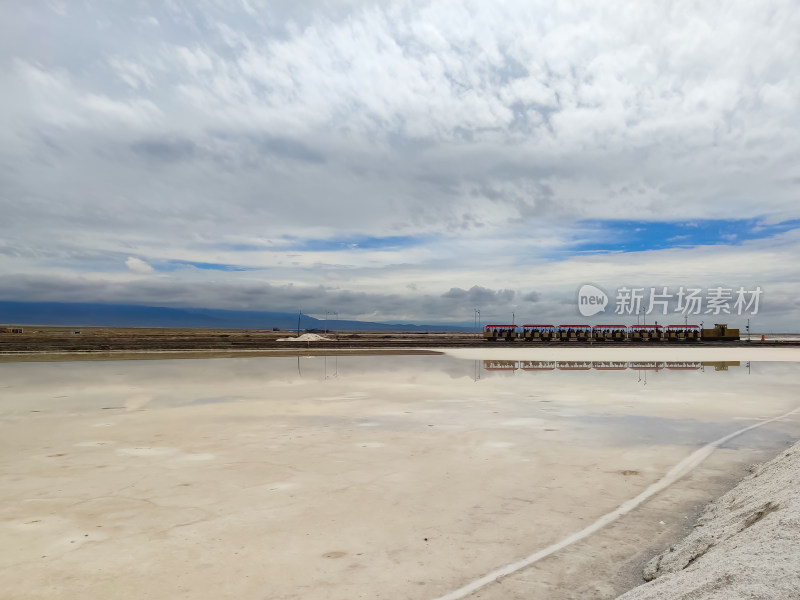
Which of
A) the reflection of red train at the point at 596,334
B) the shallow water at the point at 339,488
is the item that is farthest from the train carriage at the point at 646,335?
the shallow water at the point at 339,488

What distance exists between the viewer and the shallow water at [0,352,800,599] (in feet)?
19.4

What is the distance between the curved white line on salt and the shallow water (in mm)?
142

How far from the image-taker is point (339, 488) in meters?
8.94

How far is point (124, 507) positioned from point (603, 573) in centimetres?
721

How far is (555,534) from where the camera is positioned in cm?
704

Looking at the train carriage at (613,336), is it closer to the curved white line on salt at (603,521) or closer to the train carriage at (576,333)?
the train carriage at (576,333)

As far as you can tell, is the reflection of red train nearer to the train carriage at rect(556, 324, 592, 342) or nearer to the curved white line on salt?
the train carriage at rect(556, 324, 592, 342)

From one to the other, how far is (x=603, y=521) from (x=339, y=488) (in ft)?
14.6

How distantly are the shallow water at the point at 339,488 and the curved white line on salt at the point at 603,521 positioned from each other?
0.47 ft

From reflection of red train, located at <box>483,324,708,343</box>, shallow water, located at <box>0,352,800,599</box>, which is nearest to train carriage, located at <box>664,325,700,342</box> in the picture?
reflection of red train, located at <box>483,324,708,343</box>

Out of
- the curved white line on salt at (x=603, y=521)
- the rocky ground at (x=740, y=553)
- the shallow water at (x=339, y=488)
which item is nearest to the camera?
the rocky ground at (x=740, y=553)

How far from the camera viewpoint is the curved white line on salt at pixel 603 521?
18.7 feet

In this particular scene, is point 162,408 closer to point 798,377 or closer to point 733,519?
point 733,519

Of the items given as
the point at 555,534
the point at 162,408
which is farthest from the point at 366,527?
the point at 162,408
